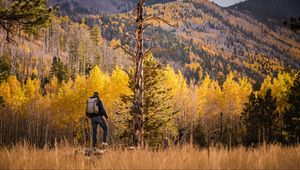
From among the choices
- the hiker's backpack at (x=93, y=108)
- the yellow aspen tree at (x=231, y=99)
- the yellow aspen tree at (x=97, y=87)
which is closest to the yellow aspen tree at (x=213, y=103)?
the yellow aspen tree at (x=231, y=99)

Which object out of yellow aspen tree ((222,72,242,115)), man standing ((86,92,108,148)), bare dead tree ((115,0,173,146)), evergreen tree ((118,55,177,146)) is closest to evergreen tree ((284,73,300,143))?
evergreen tree ((118,55,177,146))

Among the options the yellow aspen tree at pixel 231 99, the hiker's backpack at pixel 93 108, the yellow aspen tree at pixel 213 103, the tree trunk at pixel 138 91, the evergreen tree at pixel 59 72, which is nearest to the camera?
the hiker's backpack at pixel 93 108

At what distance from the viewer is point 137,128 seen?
1070 cm

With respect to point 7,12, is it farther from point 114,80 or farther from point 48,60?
point 48,60

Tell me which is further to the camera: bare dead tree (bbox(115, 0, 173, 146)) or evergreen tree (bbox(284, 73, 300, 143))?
evergreen tree (bbox(284, 73, 300, 143))

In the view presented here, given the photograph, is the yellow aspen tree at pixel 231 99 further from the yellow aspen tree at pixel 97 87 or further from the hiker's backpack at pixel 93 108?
the hiker's backpack at pixel 93 108

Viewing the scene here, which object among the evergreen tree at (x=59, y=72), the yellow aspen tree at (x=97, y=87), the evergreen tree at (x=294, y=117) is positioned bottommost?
the evergreen tree at (x=294, y=117)

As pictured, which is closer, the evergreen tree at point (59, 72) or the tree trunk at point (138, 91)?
the tree trunk at point (138, 91)

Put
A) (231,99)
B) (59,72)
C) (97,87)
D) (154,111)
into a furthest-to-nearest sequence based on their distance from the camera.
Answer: (59,72)
(231,99)
(97,87)
(154,111)

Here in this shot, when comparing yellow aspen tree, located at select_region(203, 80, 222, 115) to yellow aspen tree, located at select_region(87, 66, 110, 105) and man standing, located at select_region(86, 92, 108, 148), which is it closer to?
yellow aspen tree, located at select_region(87, 66, 110, 105)

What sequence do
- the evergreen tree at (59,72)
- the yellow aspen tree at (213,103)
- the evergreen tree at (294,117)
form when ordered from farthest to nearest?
1. the evergreen tree at (59,72)
2. the yellow aspen tree at (213,103)
3. the evergreen tree at (294,117)

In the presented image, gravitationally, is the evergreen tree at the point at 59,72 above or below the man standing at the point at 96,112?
above

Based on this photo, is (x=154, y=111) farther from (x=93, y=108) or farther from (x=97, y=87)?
(x=97, y=87)

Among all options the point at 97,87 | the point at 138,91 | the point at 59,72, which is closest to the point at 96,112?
the point at 138,91
